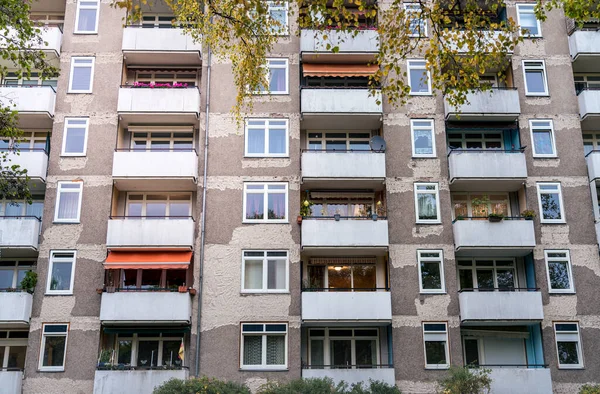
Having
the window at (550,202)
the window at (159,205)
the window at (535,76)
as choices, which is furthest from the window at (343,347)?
the window at (535,76)

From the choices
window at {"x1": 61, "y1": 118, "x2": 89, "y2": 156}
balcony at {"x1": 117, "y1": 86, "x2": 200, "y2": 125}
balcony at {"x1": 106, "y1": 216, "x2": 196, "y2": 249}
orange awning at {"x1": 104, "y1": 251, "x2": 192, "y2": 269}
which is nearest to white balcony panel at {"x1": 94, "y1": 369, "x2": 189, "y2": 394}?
orange awning at {"x1": 104, "y1": 251, "x2": 192, "y2": 269}

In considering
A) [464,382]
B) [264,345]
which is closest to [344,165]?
Result: [264,345]

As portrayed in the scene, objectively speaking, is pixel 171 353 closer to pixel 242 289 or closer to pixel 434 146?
pixel 242 289

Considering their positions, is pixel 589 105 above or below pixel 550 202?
above

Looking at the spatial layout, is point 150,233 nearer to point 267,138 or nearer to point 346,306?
point 267,138

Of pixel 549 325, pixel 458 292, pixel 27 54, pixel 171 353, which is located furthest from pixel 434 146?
pixel 27 54

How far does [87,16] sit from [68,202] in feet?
26.0

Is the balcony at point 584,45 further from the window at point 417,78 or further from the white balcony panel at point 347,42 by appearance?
the white balcony panel at point 347,42

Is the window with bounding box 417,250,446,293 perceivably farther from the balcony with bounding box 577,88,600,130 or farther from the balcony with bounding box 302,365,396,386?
the balcony with bounding box 577,88,600,130

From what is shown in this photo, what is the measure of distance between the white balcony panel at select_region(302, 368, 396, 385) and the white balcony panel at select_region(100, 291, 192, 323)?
192 inches

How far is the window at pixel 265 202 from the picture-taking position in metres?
25.1

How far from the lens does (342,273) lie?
25578 millimetres

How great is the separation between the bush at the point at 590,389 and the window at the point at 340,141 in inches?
467

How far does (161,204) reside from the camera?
85.8 ft
